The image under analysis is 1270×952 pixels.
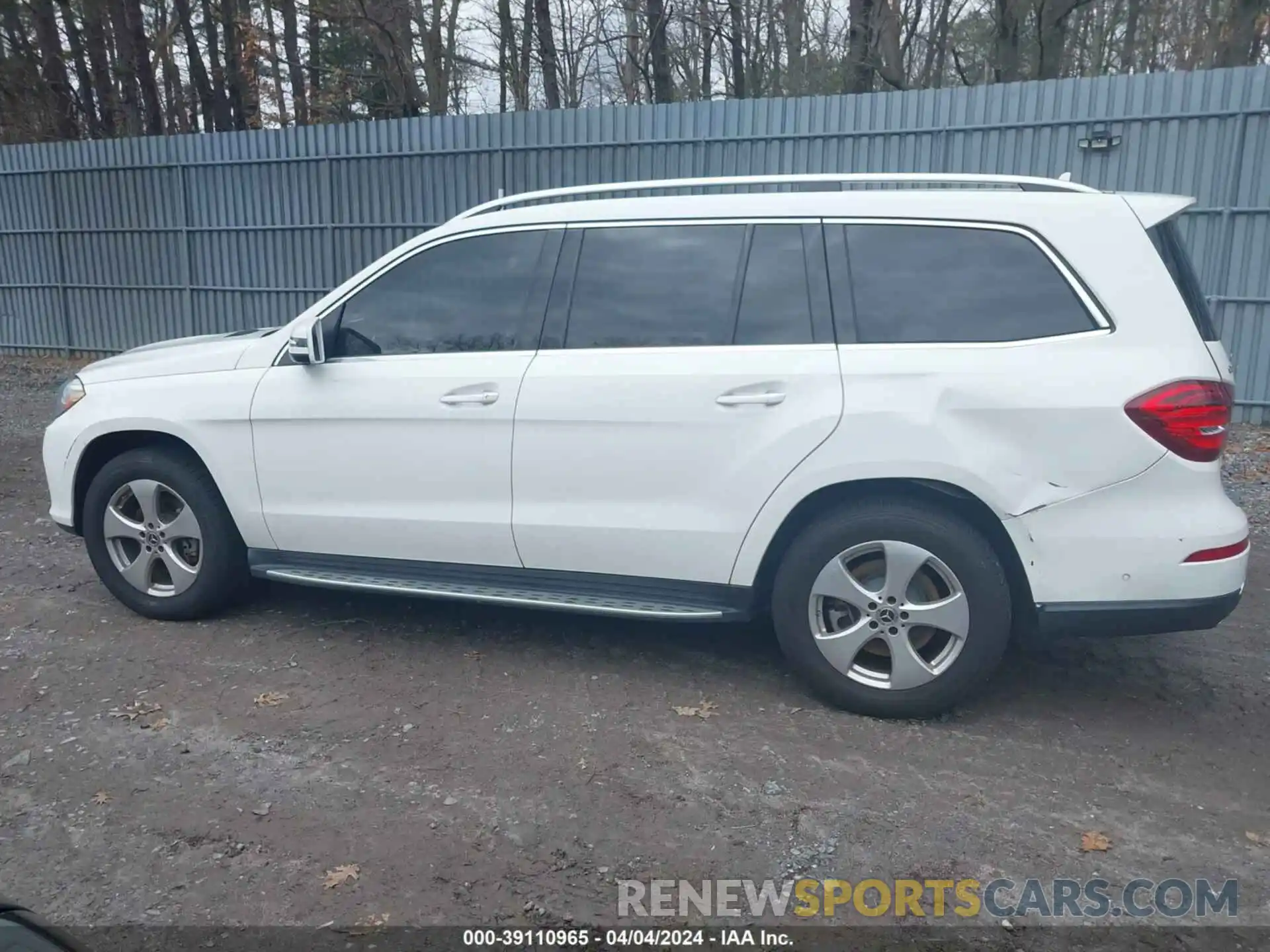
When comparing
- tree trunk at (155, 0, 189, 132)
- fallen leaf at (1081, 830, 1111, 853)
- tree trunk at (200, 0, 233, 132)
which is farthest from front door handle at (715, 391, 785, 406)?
tree trunk at (155, 0, 189, 132)

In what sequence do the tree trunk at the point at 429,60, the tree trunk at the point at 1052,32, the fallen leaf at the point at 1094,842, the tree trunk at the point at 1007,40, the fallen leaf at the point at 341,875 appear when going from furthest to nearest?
the tree trunk at the point at 429,60 → the tree trunk at the point at 1007,40 → the tree trunk at the point at 1052,32 → the fallen leaf at the point at 1094,842 → the fallen leaf at the point at 341,875

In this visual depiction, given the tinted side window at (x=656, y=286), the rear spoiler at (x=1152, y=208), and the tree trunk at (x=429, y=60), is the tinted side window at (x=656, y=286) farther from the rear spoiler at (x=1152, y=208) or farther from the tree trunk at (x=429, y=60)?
the tree trunk at (x=429, y=60)

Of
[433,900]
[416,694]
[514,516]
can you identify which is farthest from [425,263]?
[433,900]

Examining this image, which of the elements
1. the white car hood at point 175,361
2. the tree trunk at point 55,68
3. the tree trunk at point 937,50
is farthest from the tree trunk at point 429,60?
the white car hood at point 175,361

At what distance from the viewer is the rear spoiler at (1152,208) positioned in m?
3.75

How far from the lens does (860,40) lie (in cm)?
1745

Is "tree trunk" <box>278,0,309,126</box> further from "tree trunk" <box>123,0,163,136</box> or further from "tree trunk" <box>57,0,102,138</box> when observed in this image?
"tree trunk" <box>57,0,102,138</box>

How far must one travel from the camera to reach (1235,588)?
3.69 meters

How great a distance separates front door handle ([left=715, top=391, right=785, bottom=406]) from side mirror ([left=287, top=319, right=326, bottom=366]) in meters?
1.74

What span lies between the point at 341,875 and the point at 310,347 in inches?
89.8

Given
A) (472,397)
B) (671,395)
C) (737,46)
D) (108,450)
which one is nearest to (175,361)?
(108,450)

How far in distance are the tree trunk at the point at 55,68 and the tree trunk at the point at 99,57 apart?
54 cm

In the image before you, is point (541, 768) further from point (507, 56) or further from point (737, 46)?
point (507, 56)

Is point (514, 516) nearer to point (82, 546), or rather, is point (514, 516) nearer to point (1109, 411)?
point (1109, 411)
